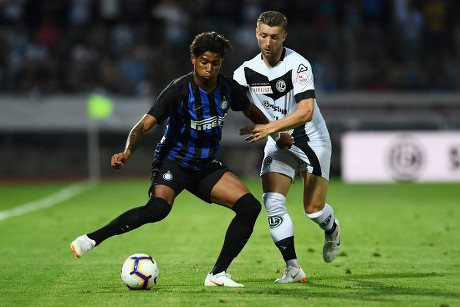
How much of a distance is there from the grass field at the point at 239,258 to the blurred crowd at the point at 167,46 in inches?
301

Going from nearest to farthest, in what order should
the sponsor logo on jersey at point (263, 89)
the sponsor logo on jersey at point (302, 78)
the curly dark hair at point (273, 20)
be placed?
the curly dark hair at point (273, 20), the sponsor logo on jersey at point (302, 78), the sponsor logo on jersey at point (263, 89)

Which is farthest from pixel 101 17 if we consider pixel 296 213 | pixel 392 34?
pixel 296 213

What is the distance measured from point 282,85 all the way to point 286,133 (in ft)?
1.49

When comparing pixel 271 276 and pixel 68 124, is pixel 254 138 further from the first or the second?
pixel 68 124

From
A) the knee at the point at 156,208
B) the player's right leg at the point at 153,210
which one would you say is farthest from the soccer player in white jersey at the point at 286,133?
the knee at the point at 156,208

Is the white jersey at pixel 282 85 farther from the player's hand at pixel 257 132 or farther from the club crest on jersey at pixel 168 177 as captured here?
the club crest on jersey at pixel 168 177

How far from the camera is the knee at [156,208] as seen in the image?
6.36 meters

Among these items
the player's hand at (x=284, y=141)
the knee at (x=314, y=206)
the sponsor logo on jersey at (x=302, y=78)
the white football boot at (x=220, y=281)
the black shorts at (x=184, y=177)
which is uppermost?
the sponsor logo on jersey at (x=302, y=78)

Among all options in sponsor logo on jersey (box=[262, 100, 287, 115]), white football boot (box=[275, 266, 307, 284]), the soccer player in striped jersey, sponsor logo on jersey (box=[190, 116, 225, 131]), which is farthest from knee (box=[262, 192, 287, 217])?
sponsor logo on jersey (box=[190, 116, 225, 131])

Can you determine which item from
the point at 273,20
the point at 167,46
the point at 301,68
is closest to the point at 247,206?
the point at 301,68

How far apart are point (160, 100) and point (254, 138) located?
846 millimetres

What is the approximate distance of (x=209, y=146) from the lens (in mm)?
6699

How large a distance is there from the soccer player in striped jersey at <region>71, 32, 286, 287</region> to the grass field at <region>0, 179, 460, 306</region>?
501 mm

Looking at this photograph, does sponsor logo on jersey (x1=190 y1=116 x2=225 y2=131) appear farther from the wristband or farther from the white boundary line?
the white boundary line
